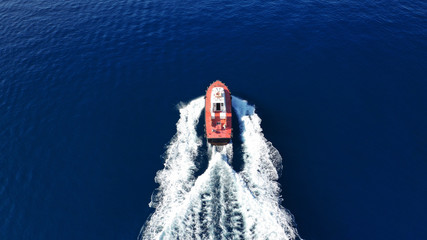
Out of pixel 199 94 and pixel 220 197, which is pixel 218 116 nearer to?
pixel 199 94

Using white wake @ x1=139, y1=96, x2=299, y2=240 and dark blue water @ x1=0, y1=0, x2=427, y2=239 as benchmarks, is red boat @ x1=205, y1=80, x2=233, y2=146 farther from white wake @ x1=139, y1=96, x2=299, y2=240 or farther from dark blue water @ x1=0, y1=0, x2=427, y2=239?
dark blue water @ x1=0, y1=0, x2=427, y2=239

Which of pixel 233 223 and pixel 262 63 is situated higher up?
pixel 262 63

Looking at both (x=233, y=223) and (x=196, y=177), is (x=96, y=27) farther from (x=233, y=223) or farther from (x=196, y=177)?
(x=233, y=223)

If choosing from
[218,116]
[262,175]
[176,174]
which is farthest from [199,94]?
[262,175]

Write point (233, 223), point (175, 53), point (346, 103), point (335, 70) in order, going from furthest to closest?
1. point (175, 53)
2. point (335, 70)
3. point (346, 103)
4. point (233, 223)

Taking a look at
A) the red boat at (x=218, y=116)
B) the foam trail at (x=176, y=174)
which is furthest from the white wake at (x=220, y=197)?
the red boat at (x=218, y=116)

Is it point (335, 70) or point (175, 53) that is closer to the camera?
point (335, 70)

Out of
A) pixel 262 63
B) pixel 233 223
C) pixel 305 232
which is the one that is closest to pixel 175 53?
pixel 262 63
